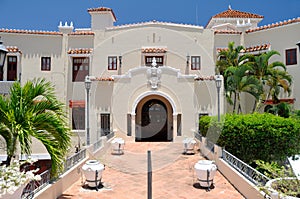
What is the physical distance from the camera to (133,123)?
1931 centimetres

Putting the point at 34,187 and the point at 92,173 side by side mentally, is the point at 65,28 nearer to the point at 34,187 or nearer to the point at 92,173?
the point at 92,173

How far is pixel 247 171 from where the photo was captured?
9508 millimetres

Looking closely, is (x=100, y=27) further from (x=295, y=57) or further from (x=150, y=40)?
(x=295, y=57)

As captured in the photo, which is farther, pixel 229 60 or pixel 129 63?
pixel 129 63

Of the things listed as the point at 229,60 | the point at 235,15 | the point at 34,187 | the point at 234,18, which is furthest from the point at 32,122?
the point at 235,15

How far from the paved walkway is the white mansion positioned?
15.3 feet

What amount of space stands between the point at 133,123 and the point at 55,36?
9.30 meters

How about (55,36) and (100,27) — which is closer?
(55,36)

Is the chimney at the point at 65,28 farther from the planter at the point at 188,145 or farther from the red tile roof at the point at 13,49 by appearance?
the planter at the point at 188,145

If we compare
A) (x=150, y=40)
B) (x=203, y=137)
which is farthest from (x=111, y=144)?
(x=150, y=40)

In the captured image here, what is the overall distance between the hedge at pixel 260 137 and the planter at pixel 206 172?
3098 mm

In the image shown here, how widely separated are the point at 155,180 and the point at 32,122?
5613mm

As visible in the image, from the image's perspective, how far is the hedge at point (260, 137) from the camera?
12.4 metres

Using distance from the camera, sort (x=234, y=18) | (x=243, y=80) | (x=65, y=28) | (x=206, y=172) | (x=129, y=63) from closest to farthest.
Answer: (x=206, y=172) → (x=243, y=80) → (x=129, y=63) → (x=65, y=28) → (x=234, y=18)
